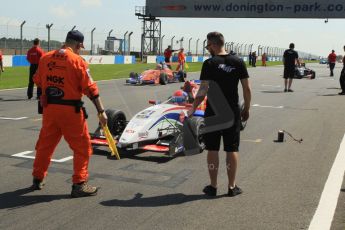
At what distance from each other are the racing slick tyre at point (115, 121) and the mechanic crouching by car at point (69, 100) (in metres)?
2.63

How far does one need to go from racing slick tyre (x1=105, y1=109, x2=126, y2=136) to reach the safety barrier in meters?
23.8

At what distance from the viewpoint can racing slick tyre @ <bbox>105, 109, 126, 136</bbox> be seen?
24.9 ft

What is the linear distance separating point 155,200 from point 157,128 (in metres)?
2.42

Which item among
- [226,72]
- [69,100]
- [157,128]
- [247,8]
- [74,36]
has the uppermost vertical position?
[247,8]

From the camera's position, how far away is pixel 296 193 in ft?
16.9

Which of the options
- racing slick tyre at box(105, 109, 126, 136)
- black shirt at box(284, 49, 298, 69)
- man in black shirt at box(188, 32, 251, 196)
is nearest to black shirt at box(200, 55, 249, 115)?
man in black shirt at box(188, 32, 251, 196)

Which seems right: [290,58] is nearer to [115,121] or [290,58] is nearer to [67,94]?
[115,121]

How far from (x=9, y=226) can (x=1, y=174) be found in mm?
1772

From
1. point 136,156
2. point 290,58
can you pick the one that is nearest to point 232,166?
point 136,156

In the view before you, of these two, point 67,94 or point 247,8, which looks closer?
point 67,94

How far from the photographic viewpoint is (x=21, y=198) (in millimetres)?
4789

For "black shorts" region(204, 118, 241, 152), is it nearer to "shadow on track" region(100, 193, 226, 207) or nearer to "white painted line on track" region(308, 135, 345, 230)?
"shadow on track" region(100, 193, 226, 207)

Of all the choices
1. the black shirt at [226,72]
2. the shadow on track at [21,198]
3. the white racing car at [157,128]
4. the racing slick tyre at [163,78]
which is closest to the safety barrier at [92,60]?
the racing slick tyre at [163,78]

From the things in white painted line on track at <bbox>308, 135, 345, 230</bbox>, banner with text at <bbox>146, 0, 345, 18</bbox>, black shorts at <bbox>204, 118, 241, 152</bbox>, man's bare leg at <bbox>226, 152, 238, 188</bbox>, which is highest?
banner with text at <bbox>146, 0, 345, 18</bbox>
